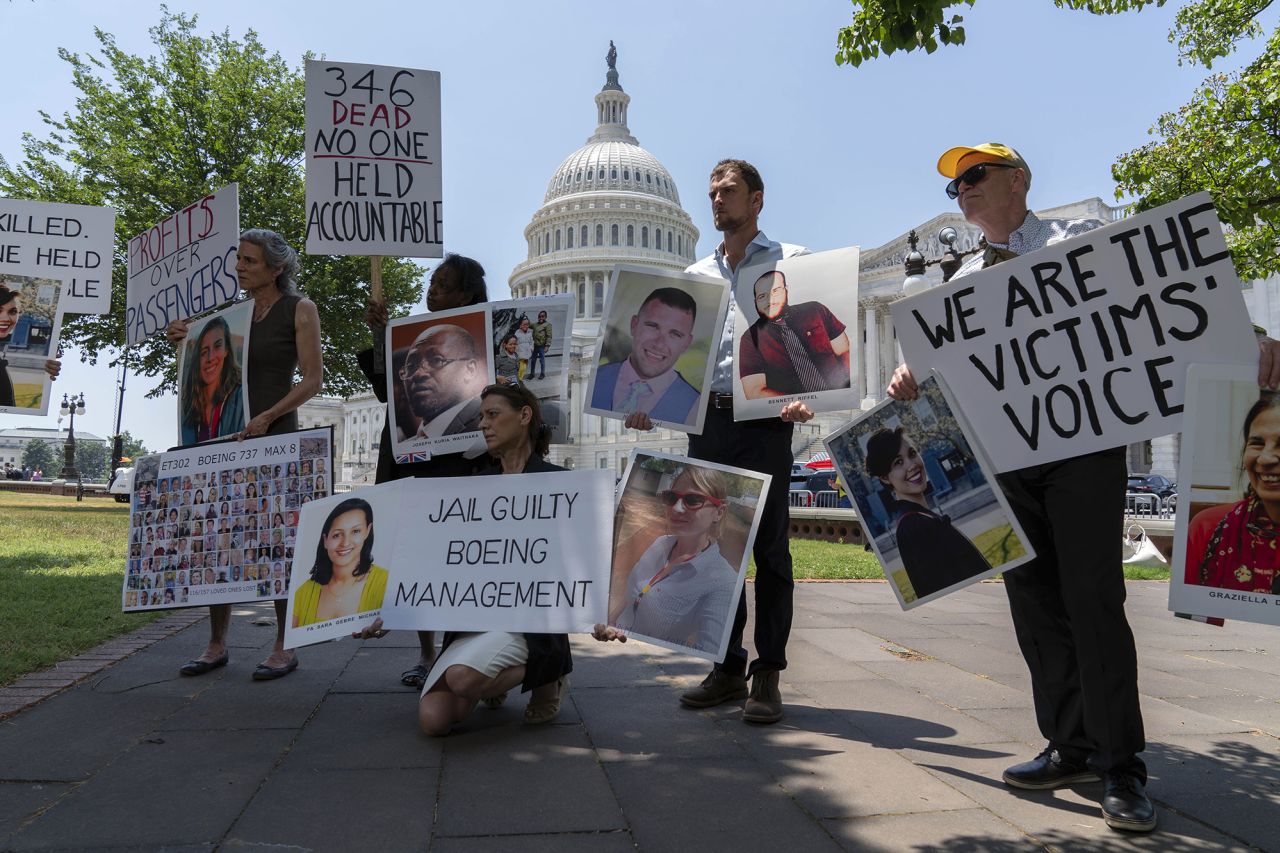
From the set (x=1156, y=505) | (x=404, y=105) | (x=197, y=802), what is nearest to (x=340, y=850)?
(x=197, y=802)

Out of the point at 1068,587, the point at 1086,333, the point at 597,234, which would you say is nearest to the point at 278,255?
the point at 1086,333

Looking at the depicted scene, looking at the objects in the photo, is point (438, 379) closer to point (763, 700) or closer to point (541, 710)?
point (541, 710)

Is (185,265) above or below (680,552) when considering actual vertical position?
above

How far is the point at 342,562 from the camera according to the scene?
3.49m

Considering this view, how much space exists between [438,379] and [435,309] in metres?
0.37

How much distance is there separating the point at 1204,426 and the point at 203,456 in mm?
3959

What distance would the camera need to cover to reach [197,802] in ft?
8.54

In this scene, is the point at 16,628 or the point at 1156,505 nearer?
the point at 16,628

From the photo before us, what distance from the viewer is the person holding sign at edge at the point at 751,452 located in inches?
143

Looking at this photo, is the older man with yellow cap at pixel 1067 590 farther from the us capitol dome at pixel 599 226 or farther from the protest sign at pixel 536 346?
the us capitol dome at pixel 599 226

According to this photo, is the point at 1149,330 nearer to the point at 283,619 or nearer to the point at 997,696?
the point at 997,696

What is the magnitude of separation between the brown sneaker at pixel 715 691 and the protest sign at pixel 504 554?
782 millimetres

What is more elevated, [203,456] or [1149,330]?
[1149,330]

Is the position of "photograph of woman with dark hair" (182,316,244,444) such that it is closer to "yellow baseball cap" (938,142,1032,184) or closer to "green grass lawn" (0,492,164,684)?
"green grass lawn" (0,492,164,684)
